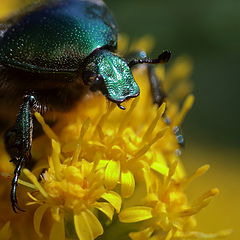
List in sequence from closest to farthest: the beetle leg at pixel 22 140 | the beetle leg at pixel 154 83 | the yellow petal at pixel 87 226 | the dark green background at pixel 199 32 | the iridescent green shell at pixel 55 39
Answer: the yellow petal at pixel 87 226 < the beetle leg at pixel 22 140 < the iridescent green shell at pixel 55 39 < the beetle leg at pixel 154 83 < the dark green background at pixel 199 32

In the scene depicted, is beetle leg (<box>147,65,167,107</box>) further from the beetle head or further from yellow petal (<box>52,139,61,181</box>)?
yellow petal (<box>52,139,61,181</box>)

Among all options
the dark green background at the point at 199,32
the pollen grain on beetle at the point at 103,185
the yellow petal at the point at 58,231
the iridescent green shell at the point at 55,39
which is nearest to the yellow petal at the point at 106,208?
the pollen grain on beetle at the point at 103,185

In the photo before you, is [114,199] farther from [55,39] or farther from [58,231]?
[55,39]

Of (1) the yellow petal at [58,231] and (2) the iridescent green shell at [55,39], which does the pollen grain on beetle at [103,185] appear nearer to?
(1) the yellow petal at [58,231]

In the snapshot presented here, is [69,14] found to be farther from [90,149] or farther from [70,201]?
[70,201]

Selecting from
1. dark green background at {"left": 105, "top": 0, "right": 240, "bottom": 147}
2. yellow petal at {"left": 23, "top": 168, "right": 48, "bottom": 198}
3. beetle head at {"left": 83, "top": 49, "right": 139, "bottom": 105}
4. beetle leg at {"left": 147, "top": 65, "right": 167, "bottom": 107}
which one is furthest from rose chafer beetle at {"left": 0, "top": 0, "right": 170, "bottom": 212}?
dark green background at {"left": 105, "top": 0, "right": 240, "bottom": 147}

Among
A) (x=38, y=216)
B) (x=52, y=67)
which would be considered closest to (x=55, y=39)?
(x=52, y=67)
